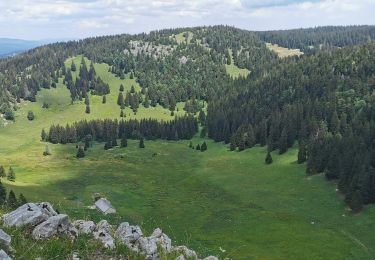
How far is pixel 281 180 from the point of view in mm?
116812

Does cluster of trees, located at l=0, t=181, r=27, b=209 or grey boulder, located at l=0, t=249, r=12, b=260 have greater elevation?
grey boulder, located at l=0, t=249, r=12, b=260

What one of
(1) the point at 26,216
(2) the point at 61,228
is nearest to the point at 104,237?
(2) the point at 61,228

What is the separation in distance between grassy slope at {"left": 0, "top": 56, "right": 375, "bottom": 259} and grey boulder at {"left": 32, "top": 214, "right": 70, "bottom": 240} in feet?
60.1

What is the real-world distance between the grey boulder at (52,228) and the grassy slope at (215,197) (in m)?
18.3

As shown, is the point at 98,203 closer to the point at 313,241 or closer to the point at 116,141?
the point at 313,241

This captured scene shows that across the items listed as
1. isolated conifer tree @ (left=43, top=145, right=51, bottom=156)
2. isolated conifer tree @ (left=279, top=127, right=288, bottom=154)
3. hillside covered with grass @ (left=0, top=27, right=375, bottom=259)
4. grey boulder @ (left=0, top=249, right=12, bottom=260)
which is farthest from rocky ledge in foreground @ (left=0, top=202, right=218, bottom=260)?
isolated conifer tree @ (left=43, top=145, right=51, bottom=156)

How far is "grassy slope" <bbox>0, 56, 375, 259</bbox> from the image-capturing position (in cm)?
7525

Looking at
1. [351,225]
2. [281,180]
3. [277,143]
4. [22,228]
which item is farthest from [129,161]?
[22,228]

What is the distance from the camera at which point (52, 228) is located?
68.3ft

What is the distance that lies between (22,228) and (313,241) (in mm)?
63698

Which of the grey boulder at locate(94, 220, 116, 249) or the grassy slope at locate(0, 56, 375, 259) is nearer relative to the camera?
the grey boulder at locate(94, 220, 116, 249)

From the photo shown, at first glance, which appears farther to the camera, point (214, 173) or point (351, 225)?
point (214, 173)

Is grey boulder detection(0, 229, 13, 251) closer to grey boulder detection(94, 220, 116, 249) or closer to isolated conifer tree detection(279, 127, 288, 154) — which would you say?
grey boulder detection(94, 220, 116, 249)

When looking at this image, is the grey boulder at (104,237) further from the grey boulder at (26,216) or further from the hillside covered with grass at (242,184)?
the grey boulder at (26,216)
